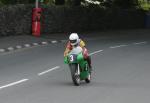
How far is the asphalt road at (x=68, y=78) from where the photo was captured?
13.0 m

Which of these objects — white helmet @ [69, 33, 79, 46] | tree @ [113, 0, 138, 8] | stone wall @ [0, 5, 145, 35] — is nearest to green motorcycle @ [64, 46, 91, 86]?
white helmet @ [69, 33, 79, 46]

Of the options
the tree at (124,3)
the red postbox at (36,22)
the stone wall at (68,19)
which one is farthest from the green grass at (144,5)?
the red postbox at (36,22)

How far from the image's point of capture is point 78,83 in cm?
1521

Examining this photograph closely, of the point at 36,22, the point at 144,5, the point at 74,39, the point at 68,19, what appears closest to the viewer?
the point at 74,39

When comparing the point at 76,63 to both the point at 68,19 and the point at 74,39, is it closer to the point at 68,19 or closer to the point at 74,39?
the point at 74,39

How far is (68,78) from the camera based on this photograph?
17.1 meters

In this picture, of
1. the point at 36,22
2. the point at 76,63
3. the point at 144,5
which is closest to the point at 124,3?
the point at 144,5

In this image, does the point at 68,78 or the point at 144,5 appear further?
the point at 144,5

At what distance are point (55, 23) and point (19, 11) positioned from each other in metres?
4.65

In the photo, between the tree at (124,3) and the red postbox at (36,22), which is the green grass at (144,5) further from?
the red postbox at (36,22)

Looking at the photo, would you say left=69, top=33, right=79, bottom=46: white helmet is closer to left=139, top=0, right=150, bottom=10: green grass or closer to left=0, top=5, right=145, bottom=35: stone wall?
left=0, top=5, right=145, bottom=35: stone wall

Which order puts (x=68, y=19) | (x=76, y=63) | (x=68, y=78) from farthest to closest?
(x=68, y=19), (x=68, y=78), (x=76, y=63)

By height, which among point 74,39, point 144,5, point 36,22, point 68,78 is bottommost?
point 144,5

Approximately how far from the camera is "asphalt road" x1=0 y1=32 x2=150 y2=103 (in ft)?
42.6
